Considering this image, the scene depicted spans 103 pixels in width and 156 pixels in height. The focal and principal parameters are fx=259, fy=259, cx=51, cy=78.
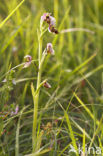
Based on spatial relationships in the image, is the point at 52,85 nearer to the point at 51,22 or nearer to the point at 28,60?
the point at 28,60

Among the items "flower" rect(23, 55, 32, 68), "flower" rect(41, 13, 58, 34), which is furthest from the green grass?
"flower" rect(41, 13, 58, 34)

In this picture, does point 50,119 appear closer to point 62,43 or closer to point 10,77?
point 10,77

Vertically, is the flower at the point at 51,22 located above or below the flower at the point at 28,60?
above

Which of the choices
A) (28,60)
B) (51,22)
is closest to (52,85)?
(28,60)

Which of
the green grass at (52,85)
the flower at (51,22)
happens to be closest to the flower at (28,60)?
the green grass at (52,85)

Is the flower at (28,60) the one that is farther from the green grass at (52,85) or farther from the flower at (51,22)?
the flower at (51,22)

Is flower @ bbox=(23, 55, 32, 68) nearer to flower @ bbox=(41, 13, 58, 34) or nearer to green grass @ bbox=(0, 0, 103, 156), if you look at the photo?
green grass @ bbox=(0, 0, 103, 156)

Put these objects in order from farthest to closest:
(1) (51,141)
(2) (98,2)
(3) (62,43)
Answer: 1. (2) (98,2)
2. (3) (62,43)
3. (1) (51,141)

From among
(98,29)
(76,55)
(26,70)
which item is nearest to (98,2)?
(98,29)
